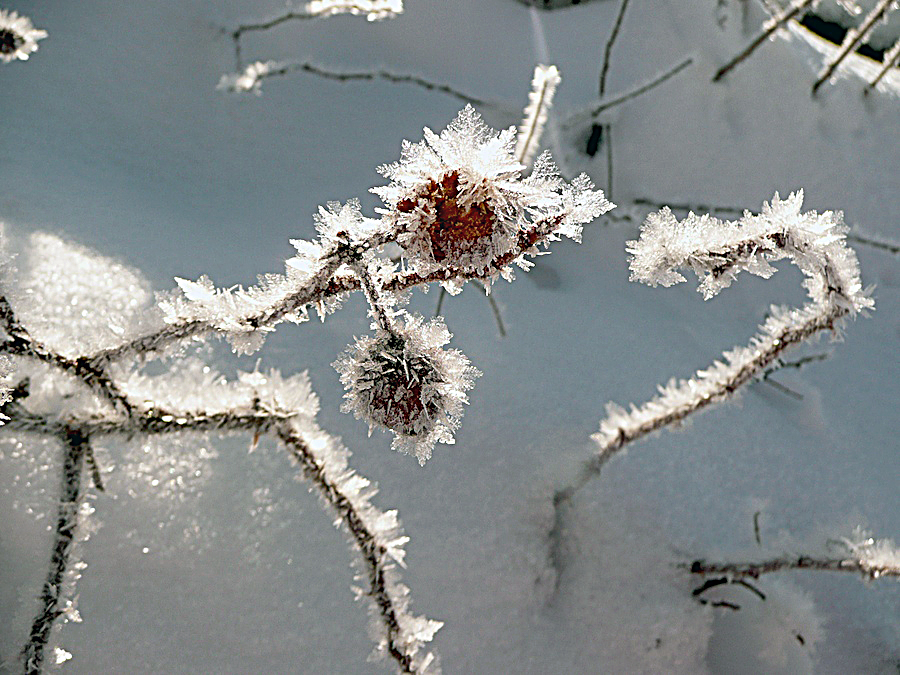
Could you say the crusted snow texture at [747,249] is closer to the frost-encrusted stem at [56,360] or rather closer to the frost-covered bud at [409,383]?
the frost-covered bud at [409,383]

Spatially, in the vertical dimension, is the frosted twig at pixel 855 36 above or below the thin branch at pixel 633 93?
above

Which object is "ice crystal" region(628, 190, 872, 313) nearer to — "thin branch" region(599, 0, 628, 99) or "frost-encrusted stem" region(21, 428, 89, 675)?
"frost-encrusted stem" region(21, 428, 89, 675)

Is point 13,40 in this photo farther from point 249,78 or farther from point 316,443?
point 316,443

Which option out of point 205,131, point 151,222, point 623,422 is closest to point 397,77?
point 205,131

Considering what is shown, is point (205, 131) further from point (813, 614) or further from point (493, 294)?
point (813, 614)

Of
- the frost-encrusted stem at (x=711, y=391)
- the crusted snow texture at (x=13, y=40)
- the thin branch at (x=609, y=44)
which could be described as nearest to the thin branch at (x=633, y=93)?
the thin branch at (x=609, y=44)
